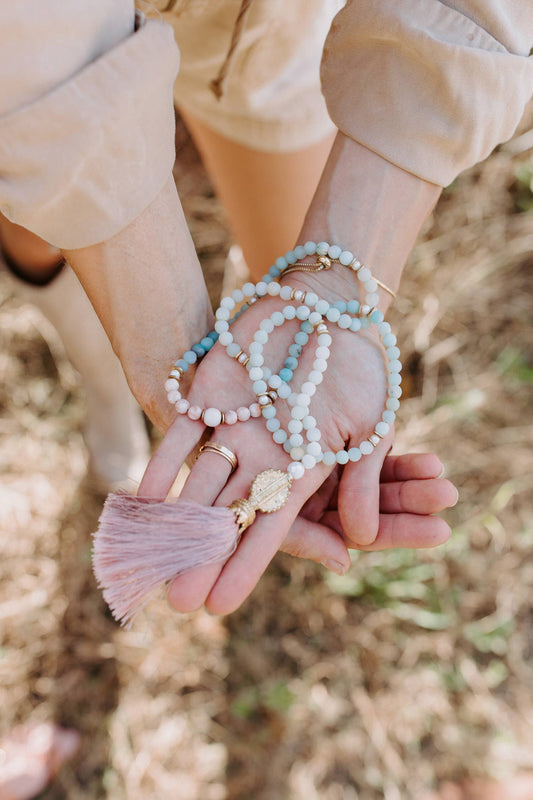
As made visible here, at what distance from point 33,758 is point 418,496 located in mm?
1208

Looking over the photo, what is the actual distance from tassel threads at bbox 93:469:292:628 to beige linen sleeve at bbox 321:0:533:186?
56cm

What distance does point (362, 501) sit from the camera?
96cm

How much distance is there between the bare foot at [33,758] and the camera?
1.56 m

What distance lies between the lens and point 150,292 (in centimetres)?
96

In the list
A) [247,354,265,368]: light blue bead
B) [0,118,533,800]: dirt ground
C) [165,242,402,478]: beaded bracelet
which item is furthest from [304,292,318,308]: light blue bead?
[0,118,533,800]: dirt ground

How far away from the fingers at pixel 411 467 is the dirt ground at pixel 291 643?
75 cm

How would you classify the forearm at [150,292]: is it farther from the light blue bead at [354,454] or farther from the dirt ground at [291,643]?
the dirt ground at [291,643]

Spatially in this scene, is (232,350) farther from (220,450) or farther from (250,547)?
(250,547)

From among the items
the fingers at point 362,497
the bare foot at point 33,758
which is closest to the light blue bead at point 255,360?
the fingers at point 362,497

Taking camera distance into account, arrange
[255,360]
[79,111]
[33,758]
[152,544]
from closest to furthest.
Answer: [79,111], [152,544], [255,360], [33,758]

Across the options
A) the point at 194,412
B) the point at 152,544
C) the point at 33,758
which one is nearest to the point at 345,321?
the point at 194,412

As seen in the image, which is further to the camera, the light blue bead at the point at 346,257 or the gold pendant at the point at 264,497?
the light blue bead at the point at 346,257

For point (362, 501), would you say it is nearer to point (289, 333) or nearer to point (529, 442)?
point (289, 333)

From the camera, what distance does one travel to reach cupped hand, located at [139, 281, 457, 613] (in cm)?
91
